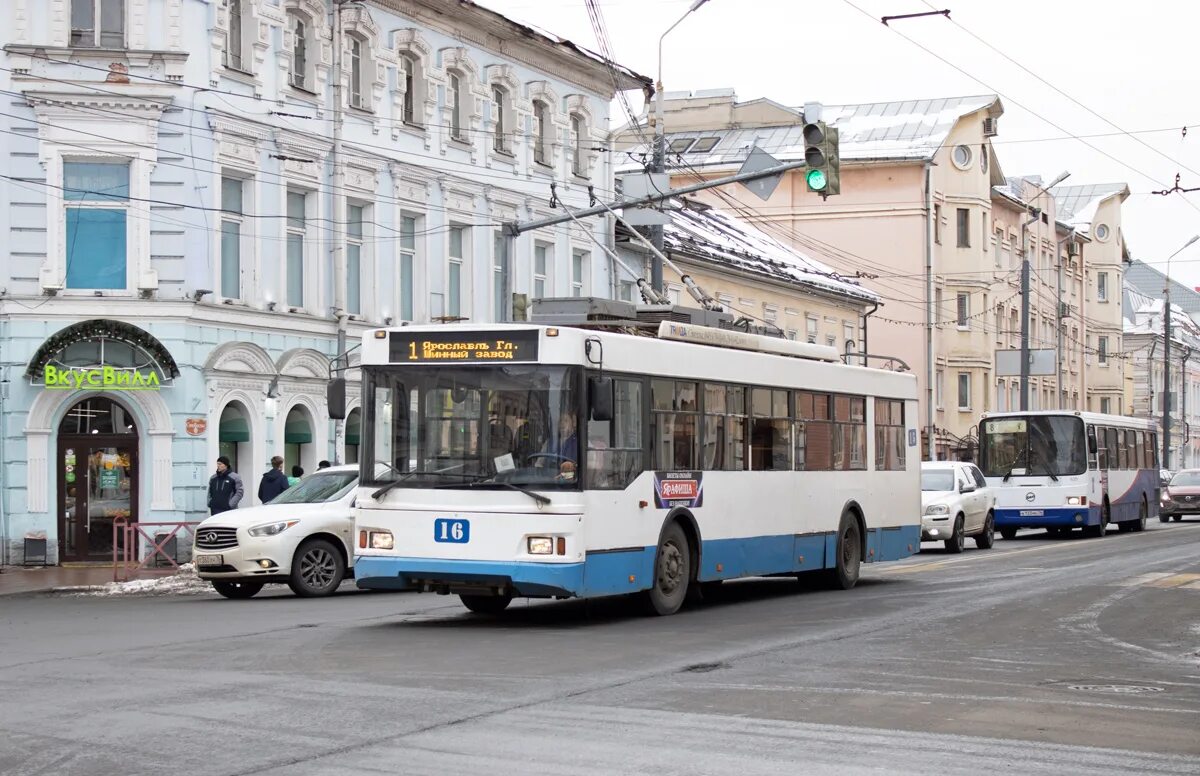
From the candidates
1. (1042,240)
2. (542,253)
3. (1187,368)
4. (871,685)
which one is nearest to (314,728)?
(871,685)

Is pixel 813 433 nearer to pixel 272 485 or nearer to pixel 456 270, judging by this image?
pixel 272 485

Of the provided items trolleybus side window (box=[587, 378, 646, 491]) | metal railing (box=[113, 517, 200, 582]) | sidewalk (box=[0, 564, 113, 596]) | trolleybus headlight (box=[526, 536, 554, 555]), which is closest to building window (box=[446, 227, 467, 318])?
metal railing (box=[113, 517, 200, 582])

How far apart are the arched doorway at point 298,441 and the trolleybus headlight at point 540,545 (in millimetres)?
17662

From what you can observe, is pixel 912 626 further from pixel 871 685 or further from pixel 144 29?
pixel 144 29

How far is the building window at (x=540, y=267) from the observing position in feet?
136

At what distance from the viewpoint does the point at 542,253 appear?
42094mm

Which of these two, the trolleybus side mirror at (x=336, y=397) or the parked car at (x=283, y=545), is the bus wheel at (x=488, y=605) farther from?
the parked car at (x=283, y=545)

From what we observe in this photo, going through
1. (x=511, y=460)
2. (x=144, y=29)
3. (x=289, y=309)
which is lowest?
(x=511, y=460)

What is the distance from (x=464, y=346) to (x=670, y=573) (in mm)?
3210

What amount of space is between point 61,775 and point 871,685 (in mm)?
5517

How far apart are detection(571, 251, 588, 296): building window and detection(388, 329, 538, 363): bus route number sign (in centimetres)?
2616

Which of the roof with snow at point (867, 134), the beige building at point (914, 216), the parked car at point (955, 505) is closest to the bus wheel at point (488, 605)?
the parked car at point (955, 505)

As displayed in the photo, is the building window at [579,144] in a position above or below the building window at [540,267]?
above

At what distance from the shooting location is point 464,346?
54.7 ft
